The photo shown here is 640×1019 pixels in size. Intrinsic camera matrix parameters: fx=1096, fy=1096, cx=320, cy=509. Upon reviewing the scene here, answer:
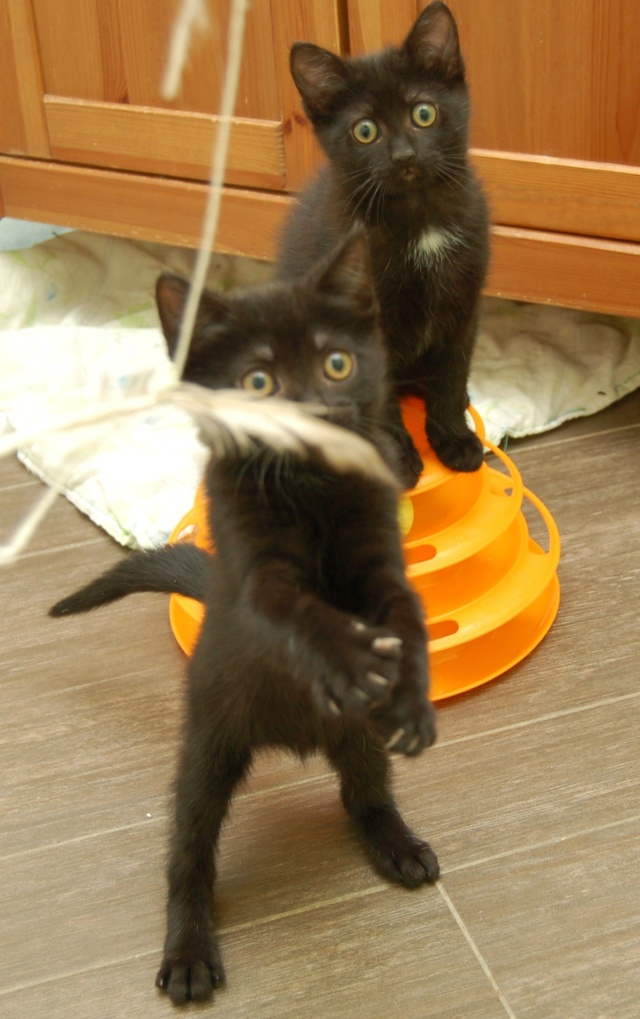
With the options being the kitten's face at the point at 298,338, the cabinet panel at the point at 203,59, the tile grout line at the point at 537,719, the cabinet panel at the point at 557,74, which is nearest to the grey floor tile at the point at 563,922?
the tile grout line at the point at 537,719

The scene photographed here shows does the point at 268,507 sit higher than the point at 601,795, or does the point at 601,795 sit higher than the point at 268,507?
the point at 268,507

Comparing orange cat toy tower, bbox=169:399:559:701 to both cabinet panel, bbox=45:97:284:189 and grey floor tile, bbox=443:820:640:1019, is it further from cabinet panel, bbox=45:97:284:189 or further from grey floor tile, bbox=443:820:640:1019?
cabinet panel, bbox=45:97:284:189

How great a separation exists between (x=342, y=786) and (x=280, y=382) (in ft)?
1.70

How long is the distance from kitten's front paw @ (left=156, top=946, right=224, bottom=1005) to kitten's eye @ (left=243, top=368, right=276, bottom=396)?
0.56m

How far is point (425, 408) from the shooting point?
1615 mm

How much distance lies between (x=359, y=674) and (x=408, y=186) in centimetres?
81

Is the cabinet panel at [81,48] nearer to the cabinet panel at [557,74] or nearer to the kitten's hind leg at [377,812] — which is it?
the cabinet panel at [557,74]

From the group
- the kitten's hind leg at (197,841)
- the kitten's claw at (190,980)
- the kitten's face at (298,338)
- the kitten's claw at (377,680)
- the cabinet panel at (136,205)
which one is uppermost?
the kitten's face at (298,338)

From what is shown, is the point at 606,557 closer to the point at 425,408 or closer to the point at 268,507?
the point at 425,408

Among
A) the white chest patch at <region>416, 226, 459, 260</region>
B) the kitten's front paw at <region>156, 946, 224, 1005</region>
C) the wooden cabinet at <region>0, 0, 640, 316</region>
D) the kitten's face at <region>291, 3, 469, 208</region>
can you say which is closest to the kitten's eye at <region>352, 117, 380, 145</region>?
the kitten's face at <region>291, 3, 469, 208</region>

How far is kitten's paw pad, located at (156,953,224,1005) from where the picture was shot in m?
1.04

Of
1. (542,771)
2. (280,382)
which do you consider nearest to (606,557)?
(542,771)

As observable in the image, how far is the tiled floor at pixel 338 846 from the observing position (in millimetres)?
1059

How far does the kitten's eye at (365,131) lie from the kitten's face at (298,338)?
0.52 m
